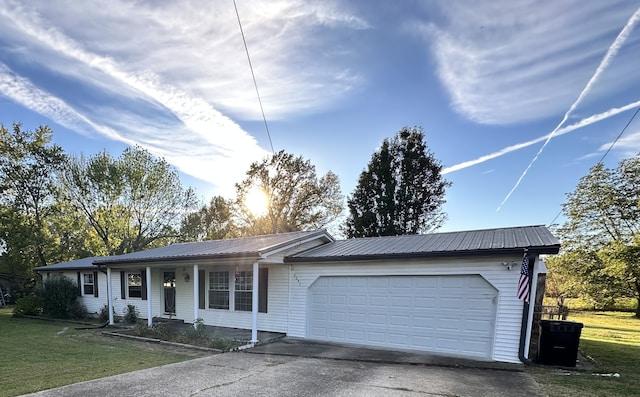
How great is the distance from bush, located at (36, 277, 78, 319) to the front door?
6294 mm

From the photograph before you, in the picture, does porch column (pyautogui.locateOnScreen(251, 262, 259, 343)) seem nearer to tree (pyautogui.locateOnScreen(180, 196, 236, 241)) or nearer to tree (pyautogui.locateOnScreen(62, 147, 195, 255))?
tree (pyautogui.locateOnScreen(62, 147, 195, 255))

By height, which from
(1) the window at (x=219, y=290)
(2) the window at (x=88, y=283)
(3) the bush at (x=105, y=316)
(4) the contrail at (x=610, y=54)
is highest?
(4) the contrail at (x=610, y=54)

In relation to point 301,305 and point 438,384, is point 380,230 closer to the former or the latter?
point 301,305

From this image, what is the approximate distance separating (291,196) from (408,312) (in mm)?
20658

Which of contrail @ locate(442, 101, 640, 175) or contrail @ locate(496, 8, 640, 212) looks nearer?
contrail @ locate(496, 8, 640, 212)

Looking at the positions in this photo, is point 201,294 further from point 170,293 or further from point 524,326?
point 524,326

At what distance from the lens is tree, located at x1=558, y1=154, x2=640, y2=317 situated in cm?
2024

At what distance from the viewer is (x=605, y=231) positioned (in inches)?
880

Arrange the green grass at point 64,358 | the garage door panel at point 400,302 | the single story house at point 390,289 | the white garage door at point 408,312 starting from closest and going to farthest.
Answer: the green grass at point 64,358 → the single story house at point 390,289 → the white garage door at point 408,312 → the garage door panel at point 400,302

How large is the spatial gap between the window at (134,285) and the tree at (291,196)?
13.3m

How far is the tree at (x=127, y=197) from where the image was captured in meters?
24.8

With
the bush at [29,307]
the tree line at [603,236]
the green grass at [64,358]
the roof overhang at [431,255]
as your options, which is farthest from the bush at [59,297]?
the tree line at [603,236]

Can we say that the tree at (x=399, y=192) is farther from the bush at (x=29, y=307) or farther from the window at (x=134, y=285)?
the bush at (x=29, y=307)

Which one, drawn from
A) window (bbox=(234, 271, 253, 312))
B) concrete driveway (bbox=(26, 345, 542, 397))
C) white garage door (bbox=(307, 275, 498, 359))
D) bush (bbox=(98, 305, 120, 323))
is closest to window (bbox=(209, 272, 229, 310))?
window (bbox=(234, 271, 253, 312))
